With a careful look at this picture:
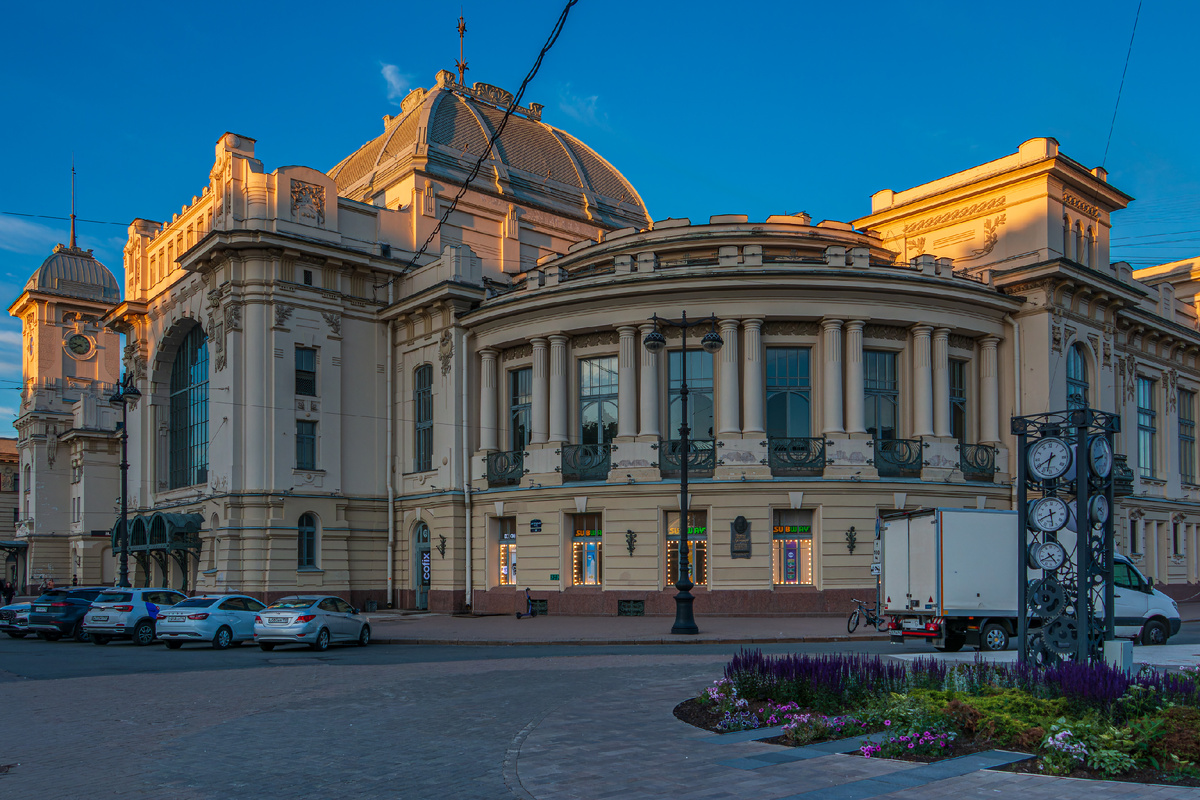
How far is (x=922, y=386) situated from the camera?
116 feet

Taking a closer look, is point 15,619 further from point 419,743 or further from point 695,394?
point 419,743

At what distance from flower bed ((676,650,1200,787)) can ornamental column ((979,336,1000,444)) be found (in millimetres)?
25752

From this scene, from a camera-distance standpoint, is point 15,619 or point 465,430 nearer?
point 15,619

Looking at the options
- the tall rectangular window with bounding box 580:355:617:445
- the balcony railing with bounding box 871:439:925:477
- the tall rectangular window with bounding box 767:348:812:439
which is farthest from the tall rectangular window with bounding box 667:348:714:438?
the balcony railing with bounding box 871:439:925:477

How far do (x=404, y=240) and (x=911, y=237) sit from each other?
69.2 ft

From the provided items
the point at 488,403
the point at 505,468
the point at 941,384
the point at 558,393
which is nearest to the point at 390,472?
the point at 488,403

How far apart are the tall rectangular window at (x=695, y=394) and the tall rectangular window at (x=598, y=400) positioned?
2.13 meters

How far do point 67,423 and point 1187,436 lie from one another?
7081 centimetres

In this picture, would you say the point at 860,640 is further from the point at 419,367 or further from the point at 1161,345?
the point at 1161,345

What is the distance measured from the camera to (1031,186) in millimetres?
38781

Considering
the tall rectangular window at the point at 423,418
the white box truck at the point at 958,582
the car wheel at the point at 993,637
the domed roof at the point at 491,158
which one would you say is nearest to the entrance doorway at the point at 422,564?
the tall rectangular window at the point at 423,418

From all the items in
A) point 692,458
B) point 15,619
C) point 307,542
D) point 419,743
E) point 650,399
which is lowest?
→ point 15,619

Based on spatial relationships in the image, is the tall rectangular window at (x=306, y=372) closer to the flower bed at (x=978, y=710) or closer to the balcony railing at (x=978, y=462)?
the balcony railing at (x=978, y=462)

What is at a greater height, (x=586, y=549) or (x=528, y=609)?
(x=586, y=549)
